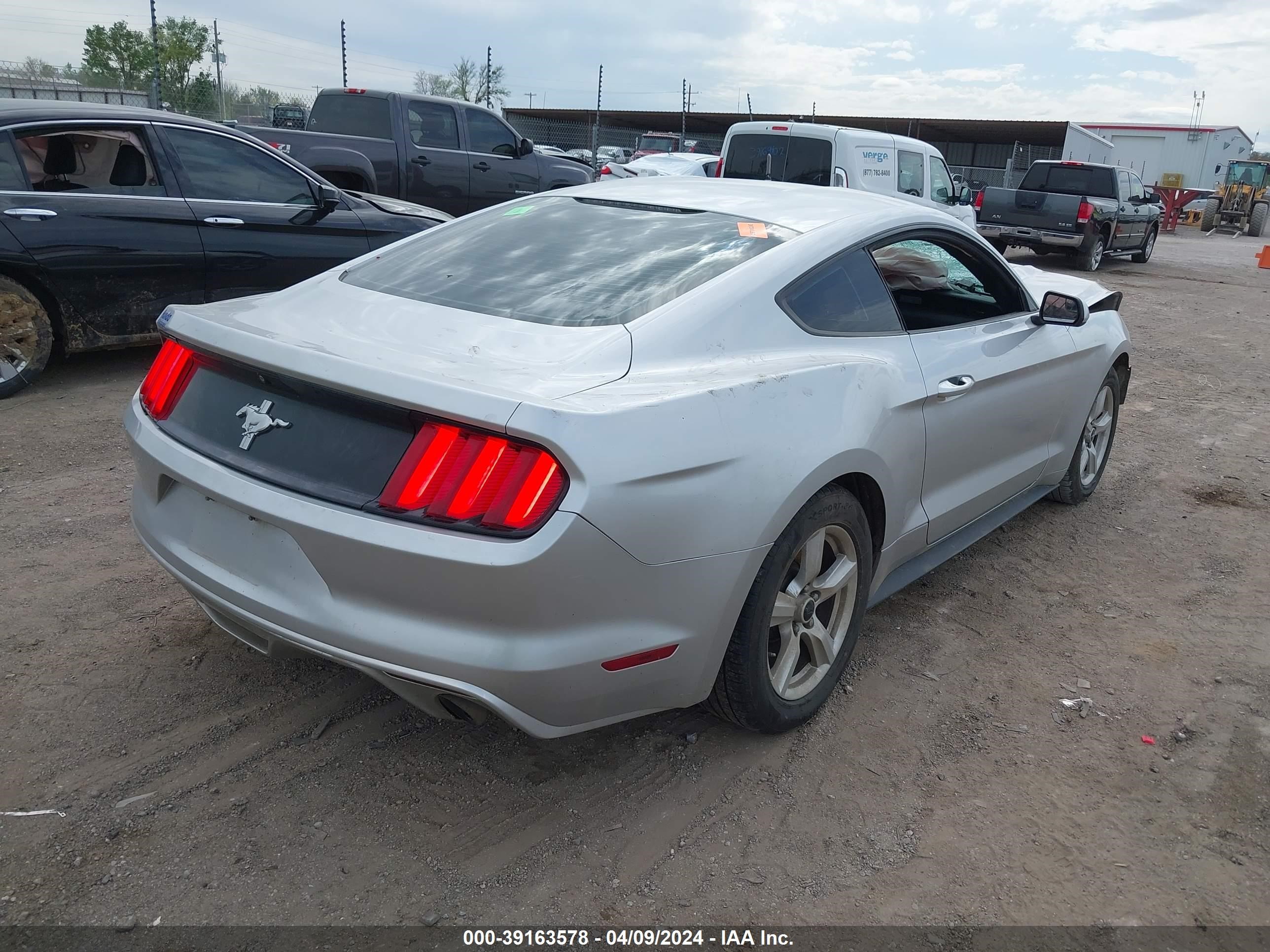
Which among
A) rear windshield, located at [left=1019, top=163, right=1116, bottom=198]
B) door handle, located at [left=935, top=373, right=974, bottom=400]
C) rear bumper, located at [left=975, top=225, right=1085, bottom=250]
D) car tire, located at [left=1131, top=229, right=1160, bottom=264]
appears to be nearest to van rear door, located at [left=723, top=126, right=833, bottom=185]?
A: rear bumper, located at [left=975, top=225, right=1085, bottom=250]

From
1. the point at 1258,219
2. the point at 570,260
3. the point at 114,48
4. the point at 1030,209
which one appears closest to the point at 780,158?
the point at 1030,209

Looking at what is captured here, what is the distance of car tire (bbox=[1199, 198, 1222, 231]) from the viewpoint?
3162cm

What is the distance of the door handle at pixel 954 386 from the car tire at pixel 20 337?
4.99 metres

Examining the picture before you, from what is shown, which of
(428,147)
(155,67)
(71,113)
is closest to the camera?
(71,113)

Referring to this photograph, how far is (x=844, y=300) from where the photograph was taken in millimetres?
3082

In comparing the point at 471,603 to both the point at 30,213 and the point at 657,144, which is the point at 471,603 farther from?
the point at 657,144

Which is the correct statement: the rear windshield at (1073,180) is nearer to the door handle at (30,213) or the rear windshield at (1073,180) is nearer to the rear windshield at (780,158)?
the rear windshield at (780,158)

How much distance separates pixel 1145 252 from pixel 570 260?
19788 millimetres

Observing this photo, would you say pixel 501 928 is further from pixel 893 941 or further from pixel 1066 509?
pixel 1066 509

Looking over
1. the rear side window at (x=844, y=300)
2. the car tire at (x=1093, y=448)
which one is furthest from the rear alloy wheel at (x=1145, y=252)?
the rear side window at (x=844, y=300)

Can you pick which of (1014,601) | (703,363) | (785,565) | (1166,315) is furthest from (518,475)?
(1166,315)

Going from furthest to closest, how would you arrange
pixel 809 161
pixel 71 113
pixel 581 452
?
pixel 809 161 < pixel 71 113 < pixel 581 452

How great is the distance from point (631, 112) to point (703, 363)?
55.1 m

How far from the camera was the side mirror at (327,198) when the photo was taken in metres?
6.88
